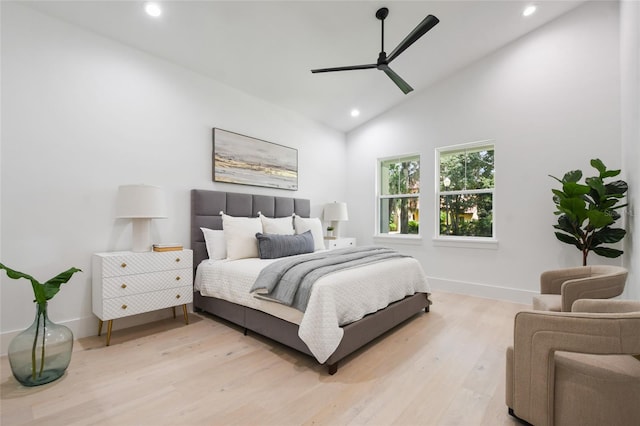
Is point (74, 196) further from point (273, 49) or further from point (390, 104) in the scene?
point (390, 104)

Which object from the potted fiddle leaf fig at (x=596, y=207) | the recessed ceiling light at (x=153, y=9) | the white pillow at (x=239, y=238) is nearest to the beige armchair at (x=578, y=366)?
the potted fiddle leaf fig at (x=596, y=207)

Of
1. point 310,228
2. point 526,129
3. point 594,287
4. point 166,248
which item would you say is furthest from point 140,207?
point 526,129

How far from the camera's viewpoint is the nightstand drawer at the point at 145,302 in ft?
8.36

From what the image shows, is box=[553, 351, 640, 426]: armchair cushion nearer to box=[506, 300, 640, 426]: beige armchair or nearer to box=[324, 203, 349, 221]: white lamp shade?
box=[506, 300, 640, 426]: beige armchair

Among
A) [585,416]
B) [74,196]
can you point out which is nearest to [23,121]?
[74,196]

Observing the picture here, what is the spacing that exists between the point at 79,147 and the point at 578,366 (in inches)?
154

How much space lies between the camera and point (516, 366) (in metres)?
1.47

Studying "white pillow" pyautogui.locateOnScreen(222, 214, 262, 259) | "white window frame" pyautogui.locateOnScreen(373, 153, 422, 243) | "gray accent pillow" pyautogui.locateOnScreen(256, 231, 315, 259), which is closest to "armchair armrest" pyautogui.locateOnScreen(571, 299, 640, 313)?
"gray accent pillow" pyautogui.locateOnScreen(256, 231, 315, 259)

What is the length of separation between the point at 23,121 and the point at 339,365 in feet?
10.7

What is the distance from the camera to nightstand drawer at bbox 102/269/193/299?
100 inches

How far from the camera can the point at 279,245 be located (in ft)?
10.8

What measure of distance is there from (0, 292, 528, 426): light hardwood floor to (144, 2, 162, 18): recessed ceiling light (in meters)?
3.00

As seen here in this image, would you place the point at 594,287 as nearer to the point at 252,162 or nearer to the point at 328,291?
the point at 328,291

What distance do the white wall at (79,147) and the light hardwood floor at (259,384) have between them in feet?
2.54
